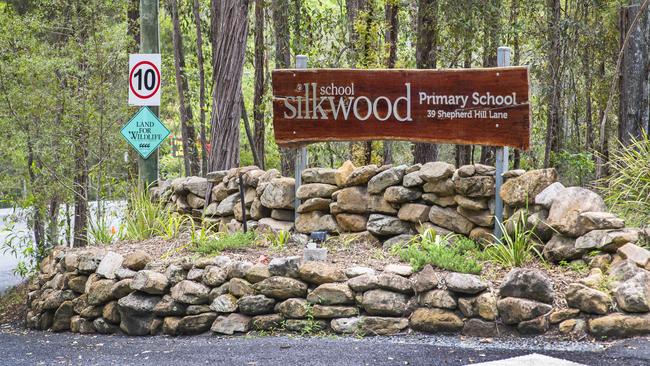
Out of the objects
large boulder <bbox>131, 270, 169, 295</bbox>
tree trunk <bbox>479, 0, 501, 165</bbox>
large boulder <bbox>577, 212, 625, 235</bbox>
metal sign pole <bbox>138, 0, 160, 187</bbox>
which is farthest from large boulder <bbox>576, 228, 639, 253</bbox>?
tree trunk <bbox>479, 0, 501, 165</bbox>

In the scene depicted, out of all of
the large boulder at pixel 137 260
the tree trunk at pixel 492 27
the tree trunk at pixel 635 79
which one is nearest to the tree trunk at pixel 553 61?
the tree trunk at pixel 492 27

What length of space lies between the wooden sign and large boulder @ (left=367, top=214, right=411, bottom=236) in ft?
2.98

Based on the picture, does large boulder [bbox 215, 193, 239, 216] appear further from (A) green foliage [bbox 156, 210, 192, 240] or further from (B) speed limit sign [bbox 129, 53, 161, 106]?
(B) speed limit sign [bbox 129, 53, 161, 106]

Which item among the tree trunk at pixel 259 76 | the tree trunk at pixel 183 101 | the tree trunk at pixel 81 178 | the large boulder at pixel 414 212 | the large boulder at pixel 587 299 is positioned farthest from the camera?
the tree trunk at pixel 259 76

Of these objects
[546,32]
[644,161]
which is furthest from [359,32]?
[644,161]

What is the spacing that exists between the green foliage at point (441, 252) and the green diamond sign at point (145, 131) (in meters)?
3.81

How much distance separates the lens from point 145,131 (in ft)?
34.6

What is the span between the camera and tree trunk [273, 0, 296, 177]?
760 inches

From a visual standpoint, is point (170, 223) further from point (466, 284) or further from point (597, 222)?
point (597, 222)

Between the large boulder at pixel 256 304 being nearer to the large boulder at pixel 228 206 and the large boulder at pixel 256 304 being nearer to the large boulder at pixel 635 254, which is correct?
the large boulder at pixel 228 206

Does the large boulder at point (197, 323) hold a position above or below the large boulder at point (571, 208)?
below

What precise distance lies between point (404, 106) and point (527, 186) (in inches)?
66.6

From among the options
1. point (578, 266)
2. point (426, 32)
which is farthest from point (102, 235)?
point (426, 32)

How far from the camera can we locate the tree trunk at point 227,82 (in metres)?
10.9
